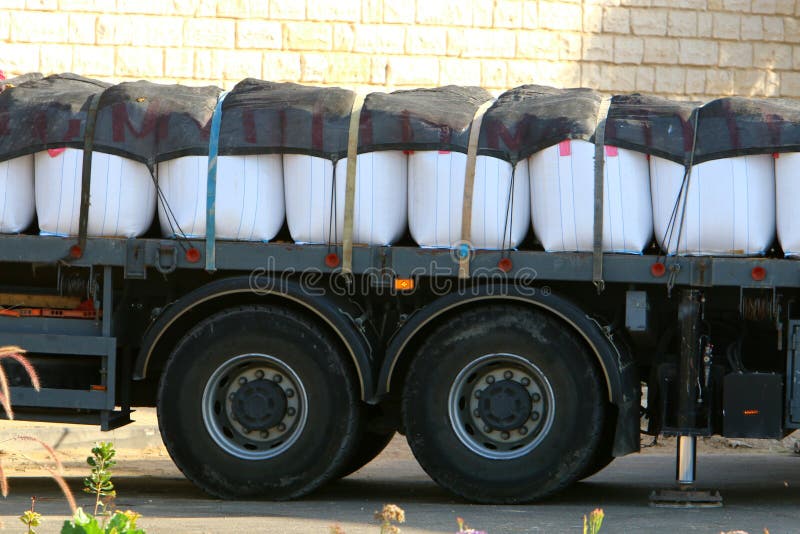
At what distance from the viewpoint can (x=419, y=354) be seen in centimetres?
823

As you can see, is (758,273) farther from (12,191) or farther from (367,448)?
(12,191)

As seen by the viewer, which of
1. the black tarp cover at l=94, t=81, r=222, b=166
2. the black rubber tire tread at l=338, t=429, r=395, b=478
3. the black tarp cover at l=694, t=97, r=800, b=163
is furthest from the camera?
the black rubber tire tread at l=338, t=429, r=395, b=478

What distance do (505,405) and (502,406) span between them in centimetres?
2

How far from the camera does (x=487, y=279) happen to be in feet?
26.7

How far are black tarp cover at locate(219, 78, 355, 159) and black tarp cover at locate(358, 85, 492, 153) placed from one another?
15cm

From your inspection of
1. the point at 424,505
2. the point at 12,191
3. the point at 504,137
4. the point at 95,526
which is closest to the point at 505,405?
the point at 424,505

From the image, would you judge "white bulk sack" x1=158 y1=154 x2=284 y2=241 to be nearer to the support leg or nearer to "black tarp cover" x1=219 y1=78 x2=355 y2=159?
"black tarp cover" x1=219 y1=78 x2=355 y2=159

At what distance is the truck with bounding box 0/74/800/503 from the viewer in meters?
8.02

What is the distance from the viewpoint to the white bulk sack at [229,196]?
8.32m

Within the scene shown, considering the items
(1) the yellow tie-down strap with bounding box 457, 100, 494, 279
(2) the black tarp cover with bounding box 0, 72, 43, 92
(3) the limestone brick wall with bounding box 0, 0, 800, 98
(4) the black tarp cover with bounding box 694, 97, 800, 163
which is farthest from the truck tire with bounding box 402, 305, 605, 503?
(3) the limestone brick wall with bounding box 0, 0, 800, 98

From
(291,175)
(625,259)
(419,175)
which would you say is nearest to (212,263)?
(291,175)

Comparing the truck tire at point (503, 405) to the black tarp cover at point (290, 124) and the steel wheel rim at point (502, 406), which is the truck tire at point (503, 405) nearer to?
the steel wheel rim at point (502, 406)

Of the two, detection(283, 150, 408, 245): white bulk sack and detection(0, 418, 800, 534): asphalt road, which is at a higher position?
detection(283, 150, 408, 245): white bulk sack

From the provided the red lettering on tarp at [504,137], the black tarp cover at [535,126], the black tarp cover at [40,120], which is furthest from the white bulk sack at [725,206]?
the black tarp cover at [40,120]
